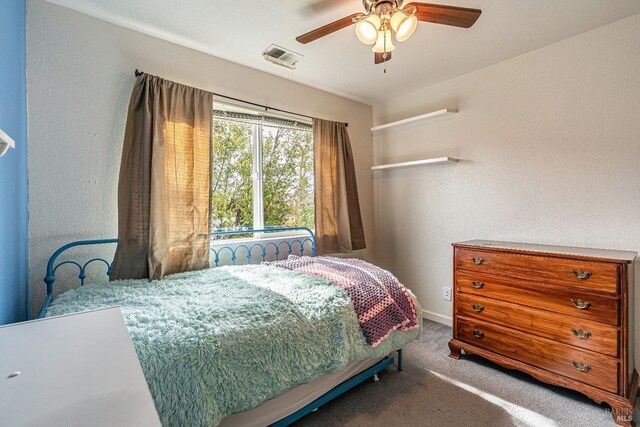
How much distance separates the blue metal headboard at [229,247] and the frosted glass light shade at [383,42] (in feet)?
5.73

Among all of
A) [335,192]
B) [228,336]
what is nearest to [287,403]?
[228,336]

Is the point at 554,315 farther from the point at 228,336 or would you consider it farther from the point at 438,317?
the point at 228,336

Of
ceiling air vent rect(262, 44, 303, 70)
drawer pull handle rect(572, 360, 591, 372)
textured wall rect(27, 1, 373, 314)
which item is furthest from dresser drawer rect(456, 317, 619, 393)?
textured wall rect(27, 1, 373, 314)

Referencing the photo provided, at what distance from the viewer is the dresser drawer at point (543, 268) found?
66.2 inches

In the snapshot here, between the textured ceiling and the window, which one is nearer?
the textured ceiling

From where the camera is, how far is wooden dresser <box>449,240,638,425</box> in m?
1.64

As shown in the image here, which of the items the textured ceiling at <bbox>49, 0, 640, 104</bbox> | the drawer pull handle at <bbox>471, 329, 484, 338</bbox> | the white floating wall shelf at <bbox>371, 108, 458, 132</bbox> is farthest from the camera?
the white floating wall shelf at <bbox>371, 108, 458, 132</bbox>

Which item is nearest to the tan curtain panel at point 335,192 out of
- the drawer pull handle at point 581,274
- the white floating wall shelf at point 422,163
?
the white floating wall shelf at point 422,163

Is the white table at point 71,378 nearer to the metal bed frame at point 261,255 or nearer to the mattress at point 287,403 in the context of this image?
the mattress at point 287,403

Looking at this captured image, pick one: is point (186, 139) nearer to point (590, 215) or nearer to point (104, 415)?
point (104, 415)

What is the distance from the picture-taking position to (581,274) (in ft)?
5.74

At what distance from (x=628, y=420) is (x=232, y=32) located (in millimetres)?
3379

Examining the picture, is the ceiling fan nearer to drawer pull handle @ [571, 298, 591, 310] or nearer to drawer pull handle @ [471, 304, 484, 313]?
drawer pull handle @ [571, 298, 591, 310]

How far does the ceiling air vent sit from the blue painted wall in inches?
56.5
